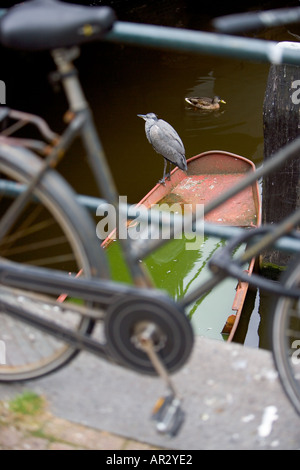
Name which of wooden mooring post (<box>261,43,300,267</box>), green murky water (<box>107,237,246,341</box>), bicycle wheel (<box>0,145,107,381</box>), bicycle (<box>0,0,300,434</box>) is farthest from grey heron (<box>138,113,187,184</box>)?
bicycle (<box>0,0,300,434</box>)

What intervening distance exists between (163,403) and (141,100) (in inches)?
385

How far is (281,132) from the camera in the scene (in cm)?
518

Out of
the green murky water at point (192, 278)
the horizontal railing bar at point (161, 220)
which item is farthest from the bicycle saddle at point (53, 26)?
the green murky water at point (192, 278)

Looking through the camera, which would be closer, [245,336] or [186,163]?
[245,336]

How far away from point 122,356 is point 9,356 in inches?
21.7

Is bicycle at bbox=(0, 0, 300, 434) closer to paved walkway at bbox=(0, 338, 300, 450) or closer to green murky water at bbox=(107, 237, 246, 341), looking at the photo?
paved walkway at bbox=(0, 338, 300, 450)

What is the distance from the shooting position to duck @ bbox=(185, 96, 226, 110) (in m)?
10.0

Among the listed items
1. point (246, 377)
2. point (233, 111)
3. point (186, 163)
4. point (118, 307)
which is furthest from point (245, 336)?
point (233, 111)

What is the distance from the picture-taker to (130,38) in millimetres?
1576

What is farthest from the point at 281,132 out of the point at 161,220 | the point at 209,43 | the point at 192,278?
the point at 209,43

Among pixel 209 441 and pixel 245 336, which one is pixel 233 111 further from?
pixel 209 441

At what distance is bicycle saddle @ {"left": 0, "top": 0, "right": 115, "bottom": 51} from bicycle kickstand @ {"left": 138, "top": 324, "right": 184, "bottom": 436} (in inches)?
30.1

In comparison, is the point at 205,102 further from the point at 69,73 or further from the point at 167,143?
the point at 69,73

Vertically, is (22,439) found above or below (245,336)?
above
